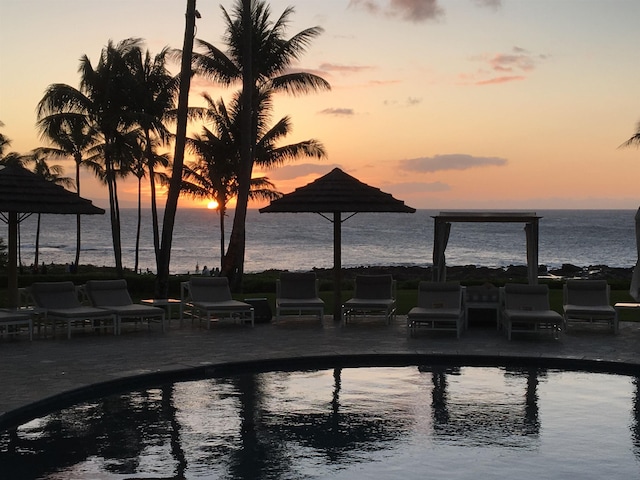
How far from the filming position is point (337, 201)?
13898 mm

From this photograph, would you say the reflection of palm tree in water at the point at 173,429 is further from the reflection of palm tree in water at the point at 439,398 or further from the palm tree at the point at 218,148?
the palm tree at the point at 218,148

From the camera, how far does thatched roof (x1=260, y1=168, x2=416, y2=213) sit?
13.7 metres

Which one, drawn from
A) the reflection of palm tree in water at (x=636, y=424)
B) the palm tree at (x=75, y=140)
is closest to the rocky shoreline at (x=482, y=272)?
the palm tree at (x=75, y=140)

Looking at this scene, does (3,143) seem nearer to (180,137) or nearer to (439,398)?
(180,137)

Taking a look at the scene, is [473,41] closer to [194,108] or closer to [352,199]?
[352,199]

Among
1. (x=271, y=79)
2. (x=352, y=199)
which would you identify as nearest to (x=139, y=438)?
(x=352, y=199)

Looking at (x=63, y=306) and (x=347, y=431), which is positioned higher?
(x=63, y=306)

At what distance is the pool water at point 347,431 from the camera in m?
6.15

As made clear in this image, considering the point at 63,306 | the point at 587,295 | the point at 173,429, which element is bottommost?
the point at 173,429

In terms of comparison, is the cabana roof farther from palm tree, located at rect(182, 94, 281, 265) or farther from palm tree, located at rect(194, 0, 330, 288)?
palm tree, located at rect(182, 94, 281, 265)

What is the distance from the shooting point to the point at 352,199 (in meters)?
13.9

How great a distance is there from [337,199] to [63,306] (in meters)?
4.85

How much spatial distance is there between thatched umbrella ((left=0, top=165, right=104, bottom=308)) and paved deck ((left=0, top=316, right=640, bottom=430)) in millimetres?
1534

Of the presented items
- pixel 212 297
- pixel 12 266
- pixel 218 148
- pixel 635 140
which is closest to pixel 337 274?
pixel 212 297
